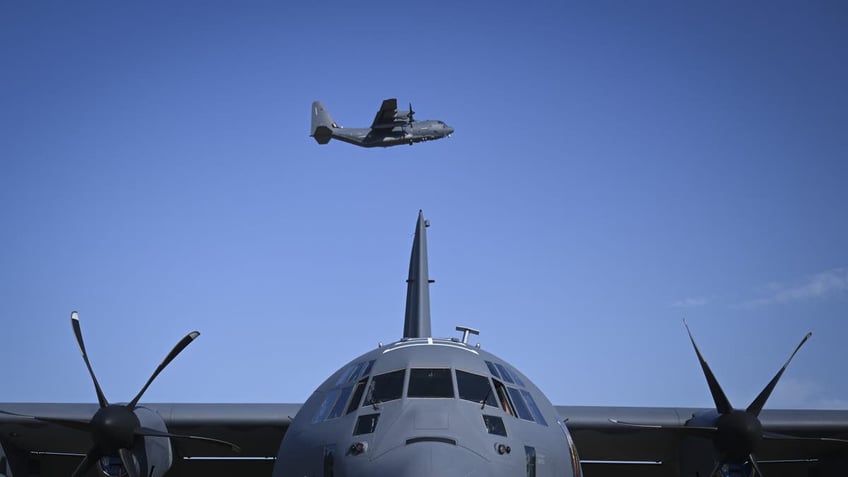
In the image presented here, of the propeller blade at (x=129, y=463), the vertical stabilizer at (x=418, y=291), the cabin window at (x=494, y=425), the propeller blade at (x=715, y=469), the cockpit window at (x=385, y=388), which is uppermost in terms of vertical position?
the vertical stabilizer at (x=418, y=291)

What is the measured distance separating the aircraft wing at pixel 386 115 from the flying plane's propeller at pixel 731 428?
3356 cm

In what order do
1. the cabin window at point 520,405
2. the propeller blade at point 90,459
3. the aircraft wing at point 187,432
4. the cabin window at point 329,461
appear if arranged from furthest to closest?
the aircraft wing at point 187,432 → the propeller blade at point 90,459 → the cabin window at point 520,405 → the cabin window at point 329,461

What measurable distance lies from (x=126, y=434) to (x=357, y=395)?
251 inches

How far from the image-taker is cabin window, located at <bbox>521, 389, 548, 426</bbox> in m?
9.98

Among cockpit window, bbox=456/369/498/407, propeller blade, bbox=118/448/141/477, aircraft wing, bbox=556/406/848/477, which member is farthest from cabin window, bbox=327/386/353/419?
aircraft wing, bbox=556/406/848/477

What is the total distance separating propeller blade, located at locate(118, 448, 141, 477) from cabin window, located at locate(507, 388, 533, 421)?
25.5 feet

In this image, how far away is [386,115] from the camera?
47.8 metres

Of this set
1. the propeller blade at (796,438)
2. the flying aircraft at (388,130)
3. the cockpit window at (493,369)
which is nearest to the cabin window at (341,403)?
the cockpit window at (493,369)

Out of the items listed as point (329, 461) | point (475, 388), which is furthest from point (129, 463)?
point (475, 388)

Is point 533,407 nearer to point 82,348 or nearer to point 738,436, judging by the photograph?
point 738,436

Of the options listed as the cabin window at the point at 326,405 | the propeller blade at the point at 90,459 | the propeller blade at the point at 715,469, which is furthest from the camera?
the propeller blade at the point at 715,469

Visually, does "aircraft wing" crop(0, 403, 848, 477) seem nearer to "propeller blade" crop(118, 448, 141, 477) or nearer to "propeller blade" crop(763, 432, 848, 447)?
"propeller blade" crop(763, 432, 848, 447)

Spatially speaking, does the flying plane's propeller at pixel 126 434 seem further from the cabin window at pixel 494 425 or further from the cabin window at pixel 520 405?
the cabin window at pixel 494 425

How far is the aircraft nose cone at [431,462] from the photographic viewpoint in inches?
303
